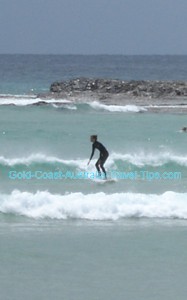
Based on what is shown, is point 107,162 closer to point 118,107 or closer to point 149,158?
point 149,158

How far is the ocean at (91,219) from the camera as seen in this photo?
552 inches

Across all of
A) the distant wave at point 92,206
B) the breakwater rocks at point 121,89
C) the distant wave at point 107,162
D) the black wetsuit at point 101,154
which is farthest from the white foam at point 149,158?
the breakwater rocks at point 121,89

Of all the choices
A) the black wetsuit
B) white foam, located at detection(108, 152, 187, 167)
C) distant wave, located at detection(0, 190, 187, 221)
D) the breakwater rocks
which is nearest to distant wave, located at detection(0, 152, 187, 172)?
white foam, located at detection(108, 152, 187, 167)

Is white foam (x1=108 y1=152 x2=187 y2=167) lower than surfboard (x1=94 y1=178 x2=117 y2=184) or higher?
higher

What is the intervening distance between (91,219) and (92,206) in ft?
2.05

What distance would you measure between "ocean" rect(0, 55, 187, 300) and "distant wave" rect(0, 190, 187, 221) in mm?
18

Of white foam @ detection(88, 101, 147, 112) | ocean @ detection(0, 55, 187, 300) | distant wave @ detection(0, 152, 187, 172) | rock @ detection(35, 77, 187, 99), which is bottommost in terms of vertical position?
ocean @ detection(0, 55, 187, 300)

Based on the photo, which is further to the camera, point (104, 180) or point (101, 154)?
point (101, 154)

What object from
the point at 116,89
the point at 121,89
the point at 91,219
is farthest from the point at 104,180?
the point at 116,89

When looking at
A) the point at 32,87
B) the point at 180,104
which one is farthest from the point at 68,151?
the point at 32,87

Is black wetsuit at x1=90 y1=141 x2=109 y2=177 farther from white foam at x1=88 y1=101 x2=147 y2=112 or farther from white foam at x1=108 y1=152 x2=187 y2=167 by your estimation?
white foam at x1=88 y1=101 x2=147 y2=112

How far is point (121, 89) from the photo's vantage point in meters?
50.6

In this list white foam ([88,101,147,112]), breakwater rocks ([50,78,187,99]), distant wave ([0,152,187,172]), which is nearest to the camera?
distant wave ([0,152,187,172])

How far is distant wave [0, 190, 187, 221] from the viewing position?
59.3 feet
